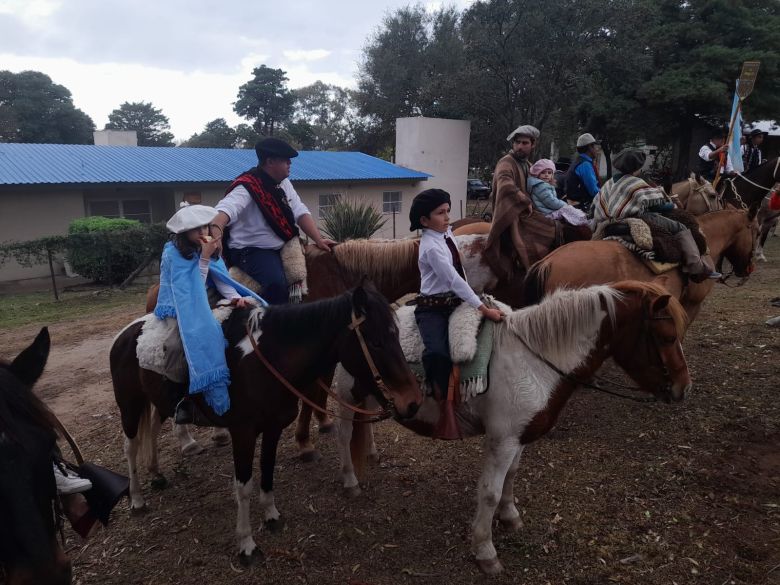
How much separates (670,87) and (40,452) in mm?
24585

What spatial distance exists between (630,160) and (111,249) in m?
11.9

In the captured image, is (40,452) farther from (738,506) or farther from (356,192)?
(356,192)

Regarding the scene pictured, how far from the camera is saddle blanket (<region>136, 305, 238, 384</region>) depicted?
10.3 feet

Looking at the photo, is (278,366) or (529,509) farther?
(529,509)

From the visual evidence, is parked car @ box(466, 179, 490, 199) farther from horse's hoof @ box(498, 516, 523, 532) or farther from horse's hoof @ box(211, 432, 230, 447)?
horse's hoof @ box(498, 516, 523, 532)

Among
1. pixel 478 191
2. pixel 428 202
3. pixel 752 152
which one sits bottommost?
pixel 428 202

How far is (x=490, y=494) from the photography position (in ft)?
10.0

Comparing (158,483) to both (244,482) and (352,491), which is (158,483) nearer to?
(244,482)

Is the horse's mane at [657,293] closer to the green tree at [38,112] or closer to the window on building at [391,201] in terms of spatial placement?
the window on building at [391,201]

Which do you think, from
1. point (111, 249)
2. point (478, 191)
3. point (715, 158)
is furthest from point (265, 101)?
point (715, 158)

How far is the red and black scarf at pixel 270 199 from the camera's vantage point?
4078mm

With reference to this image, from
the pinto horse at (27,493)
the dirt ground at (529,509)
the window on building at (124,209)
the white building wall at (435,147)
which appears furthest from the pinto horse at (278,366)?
the white building wall at (435,147)

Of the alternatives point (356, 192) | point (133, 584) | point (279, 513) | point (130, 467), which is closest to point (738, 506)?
point (279, 513)

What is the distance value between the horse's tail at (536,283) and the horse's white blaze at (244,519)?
2946 millimetres
